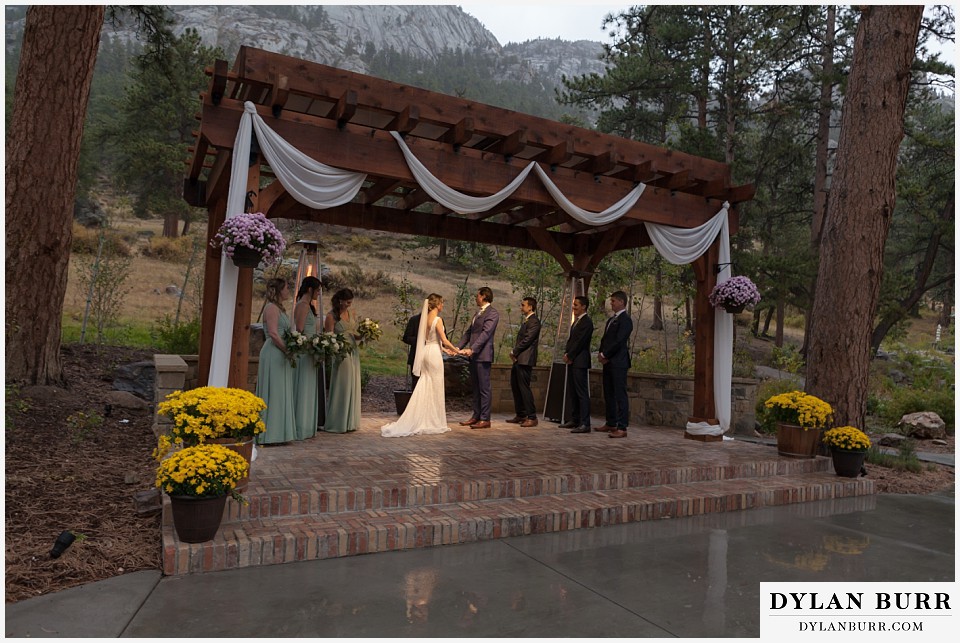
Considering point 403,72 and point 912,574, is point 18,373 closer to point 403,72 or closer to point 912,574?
point 912,574

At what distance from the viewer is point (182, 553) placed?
3.61 metres

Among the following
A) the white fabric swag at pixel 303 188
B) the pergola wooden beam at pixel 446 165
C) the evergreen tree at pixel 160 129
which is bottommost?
the white fabric swag at pixel 303 188

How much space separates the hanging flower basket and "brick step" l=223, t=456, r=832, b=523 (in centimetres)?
193

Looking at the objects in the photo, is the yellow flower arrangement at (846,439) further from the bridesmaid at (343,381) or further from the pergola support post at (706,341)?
the bridesmaid at (343,381)

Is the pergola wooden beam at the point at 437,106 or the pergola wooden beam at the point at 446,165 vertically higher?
the pergola wooden beam at the point at 437,106

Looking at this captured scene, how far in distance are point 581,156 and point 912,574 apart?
4.68 m

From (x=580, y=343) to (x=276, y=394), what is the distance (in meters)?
3.69

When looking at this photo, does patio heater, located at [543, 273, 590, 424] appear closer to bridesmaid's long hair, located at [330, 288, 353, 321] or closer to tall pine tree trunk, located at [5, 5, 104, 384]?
bridesmaid's long hair, located at [330, 288, 353, 321]

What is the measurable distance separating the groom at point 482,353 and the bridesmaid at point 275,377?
2.32 meters

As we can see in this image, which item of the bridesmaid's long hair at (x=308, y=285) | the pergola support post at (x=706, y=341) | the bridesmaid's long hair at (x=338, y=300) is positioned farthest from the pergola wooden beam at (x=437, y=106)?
the bridesmaid's long hair at (x=338, y=300)

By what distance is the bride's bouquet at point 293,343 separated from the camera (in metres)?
6.38

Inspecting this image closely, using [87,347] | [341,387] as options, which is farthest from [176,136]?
[341,387]

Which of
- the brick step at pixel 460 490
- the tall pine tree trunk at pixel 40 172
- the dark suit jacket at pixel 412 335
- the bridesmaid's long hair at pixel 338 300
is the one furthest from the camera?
the dark suit jacket at pixel 412 335

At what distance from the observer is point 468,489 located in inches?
198
